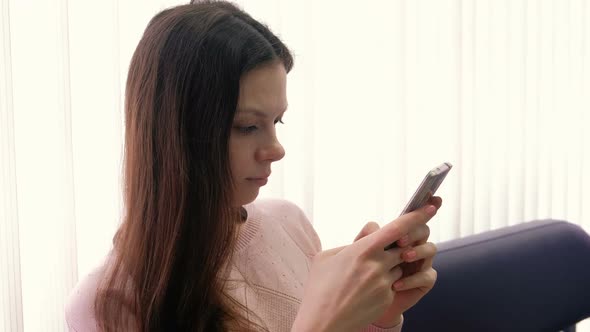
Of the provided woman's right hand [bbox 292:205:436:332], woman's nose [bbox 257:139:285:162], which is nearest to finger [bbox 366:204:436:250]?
woman's right hand [bbox 292:205:436:332]

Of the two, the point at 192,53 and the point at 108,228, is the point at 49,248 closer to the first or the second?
the point at 108,228

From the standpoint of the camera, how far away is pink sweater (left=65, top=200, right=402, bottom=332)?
922mm

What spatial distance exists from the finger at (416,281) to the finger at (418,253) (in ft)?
0.11

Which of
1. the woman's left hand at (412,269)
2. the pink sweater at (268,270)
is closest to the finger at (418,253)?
the woman's left hand at (412,269)

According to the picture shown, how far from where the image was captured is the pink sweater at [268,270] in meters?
0.92

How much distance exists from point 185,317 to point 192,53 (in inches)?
14.2

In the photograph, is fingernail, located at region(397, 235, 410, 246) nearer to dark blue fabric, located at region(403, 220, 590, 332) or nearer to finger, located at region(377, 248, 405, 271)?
finger, located at region(377, 248, 405, 271)

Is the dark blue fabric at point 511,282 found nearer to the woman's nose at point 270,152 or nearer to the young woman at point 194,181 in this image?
the young woman at point 194,181

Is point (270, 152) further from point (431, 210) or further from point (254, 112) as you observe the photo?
point (431, 210)

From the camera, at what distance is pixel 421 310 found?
4.44 feet

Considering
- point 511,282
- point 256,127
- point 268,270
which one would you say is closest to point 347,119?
point 511,282

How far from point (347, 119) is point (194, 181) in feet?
3.12

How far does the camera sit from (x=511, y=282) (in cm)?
149

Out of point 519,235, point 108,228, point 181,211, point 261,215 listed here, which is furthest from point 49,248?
point 519,235
